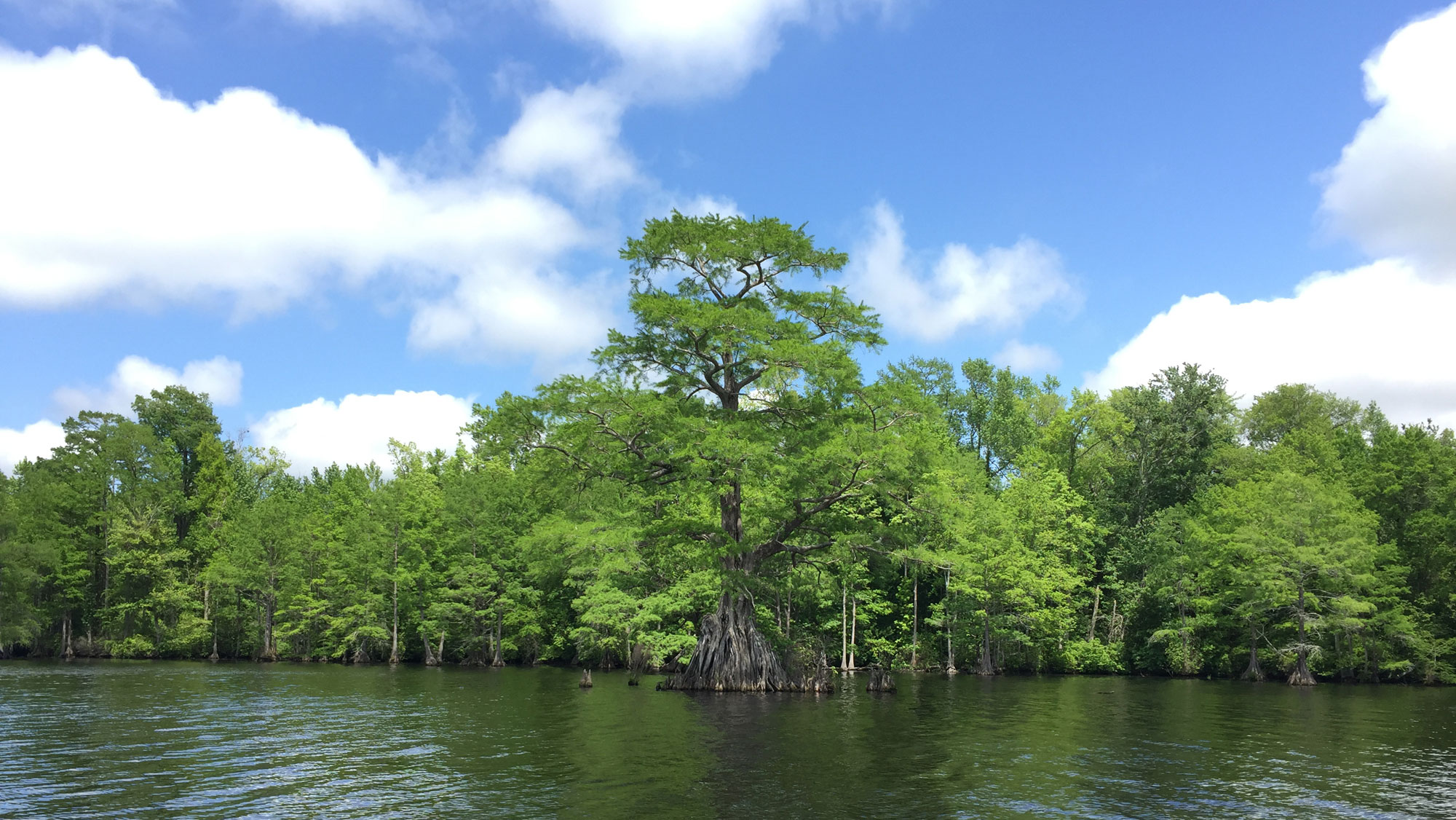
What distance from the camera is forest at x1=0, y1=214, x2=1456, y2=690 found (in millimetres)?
36406

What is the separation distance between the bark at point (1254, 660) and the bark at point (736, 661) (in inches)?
1181

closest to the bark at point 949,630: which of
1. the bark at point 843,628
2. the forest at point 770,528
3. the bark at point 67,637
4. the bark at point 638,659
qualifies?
the forest at point 770,528

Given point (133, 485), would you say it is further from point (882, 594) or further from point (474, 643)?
point (882, 594)

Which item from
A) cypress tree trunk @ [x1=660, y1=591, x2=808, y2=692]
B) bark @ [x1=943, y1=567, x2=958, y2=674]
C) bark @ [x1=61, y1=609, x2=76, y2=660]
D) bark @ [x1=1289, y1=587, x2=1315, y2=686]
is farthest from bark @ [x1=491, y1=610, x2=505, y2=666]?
bark @ [x1=1289, y1=587, x2=1315, y2=686]

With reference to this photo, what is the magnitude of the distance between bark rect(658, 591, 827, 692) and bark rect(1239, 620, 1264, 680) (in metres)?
30.0

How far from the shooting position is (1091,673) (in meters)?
57.7

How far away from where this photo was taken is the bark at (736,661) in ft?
118

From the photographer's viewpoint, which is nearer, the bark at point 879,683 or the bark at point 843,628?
the bark at point 879,683

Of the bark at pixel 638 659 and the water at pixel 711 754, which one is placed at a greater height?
the water at pixel 711 754

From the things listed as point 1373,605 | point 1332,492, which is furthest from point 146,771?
point 1332,492

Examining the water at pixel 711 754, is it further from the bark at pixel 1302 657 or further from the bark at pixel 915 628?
the bark at pixel 915 628

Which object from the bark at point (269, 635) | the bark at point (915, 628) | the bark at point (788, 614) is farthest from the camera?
the bark at point (269, 635)

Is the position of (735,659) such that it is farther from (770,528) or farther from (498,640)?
(498,640)

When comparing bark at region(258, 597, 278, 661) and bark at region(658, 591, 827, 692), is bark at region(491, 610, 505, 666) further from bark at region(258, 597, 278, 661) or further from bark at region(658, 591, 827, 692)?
bark at region(658, 591, 827, 692)
